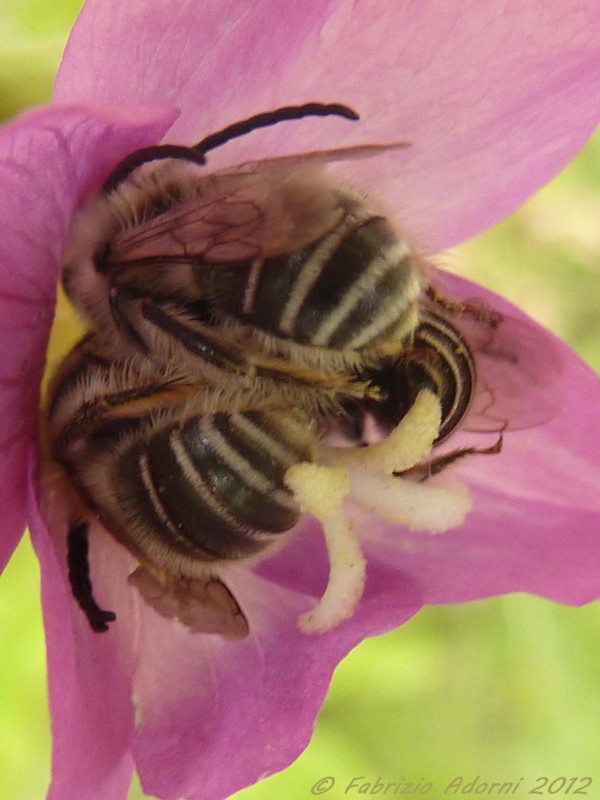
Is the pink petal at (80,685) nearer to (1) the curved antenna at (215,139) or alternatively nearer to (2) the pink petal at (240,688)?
(2) the pink petal at (240,688)

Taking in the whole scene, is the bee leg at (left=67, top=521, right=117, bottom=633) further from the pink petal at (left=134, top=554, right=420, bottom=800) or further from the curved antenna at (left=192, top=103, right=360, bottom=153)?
the curved antenna at (left=192, top=103, right=360, bottom=153)

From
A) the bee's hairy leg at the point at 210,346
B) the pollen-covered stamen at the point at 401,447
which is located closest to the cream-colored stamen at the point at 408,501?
the pollen-covered stamen at the point at 401,447

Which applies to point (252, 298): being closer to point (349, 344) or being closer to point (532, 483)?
point (349, 344)

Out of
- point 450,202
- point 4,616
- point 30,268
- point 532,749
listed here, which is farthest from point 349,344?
point 532,749

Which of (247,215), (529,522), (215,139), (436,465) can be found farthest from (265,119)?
(529,522)

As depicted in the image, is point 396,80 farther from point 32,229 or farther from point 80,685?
point 80,685
